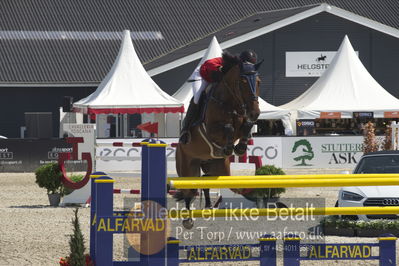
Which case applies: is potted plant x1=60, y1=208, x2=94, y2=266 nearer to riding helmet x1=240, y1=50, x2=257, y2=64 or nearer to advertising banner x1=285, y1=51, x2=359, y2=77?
riding helmet x1=240, y1=50, x2=257, y2=64

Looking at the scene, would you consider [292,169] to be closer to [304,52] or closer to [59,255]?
[304,52]

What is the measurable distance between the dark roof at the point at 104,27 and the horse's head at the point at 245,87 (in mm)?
27990

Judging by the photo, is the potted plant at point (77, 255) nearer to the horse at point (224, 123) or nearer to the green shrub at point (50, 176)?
the horse at point (224, 123)

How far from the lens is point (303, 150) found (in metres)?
28.4

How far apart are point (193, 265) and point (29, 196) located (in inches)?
401

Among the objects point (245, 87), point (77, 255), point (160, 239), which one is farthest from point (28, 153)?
point (160, 239)

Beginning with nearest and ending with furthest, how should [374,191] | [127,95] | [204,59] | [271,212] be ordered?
[271,212], [374,191], [127,95], [204,59]

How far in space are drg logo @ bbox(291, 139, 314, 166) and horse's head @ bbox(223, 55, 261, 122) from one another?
59.6 ft

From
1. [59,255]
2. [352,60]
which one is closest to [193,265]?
[59,255]

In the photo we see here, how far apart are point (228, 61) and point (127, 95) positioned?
1928 centimetres

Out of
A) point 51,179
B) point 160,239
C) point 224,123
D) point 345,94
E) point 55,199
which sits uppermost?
point 345,94

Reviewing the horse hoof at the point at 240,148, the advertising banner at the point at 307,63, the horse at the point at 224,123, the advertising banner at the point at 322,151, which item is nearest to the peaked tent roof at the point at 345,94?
the advertising banner at the point at 322,151

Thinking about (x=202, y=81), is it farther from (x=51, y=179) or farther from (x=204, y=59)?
(x=204, y=59)

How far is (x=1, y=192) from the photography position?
2088 cm
